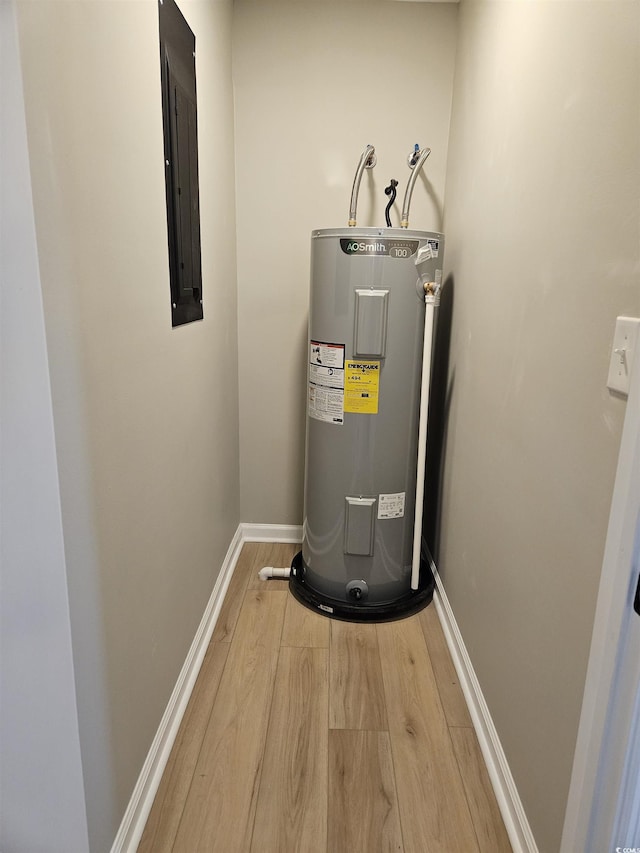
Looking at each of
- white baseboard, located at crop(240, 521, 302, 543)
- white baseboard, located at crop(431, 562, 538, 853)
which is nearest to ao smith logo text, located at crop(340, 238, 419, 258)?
white baseboard, located at crop(431, 562, 538, 853)

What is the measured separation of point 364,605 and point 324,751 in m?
0.67

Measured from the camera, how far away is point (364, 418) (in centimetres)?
193

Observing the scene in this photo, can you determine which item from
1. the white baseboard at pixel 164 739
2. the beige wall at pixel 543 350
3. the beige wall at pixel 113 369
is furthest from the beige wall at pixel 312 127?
the white baseboard at pixel 164 739

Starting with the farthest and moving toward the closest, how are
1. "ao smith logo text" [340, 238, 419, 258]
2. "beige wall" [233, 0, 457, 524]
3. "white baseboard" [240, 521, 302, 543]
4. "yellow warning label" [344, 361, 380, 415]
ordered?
"white baseboard" [240, 521, 302, 543] → "beige wall" [233, 0, 457, 524] → "yellow warning label" [344, 361, 380, 415] → "ao smith logo text" [340, 238, 419, 258]

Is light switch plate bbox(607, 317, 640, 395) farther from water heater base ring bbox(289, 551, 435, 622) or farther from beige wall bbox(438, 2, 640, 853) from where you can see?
water heater base ring bbox(289, 551, 435, 622)

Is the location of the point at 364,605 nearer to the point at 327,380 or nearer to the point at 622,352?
the point at 327,380

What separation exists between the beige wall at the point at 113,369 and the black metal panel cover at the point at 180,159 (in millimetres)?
Result: 53

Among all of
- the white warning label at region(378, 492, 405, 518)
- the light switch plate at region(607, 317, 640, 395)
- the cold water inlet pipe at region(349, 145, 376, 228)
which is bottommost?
the white warning label at region(378, 492, 405, 518)

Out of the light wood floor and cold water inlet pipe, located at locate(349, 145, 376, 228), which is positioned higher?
cold water inlet pipe, located at locate(349, 145, 376, 228)

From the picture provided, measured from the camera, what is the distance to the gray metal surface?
71.6 inches

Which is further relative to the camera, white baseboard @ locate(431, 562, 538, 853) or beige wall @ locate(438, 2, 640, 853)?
white baseboard @ locate(431, 562, 538, 853)

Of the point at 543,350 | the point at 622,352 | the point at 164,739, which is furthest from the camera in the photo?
the point at 164,739

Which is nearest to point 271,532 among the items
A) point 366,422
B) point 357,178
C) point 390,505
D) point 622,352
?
point 390,505

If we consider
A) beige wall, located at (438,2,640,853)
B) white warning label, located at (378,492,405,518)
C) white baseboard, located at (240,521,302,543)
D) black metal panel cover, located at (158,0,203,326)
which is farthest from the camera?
white baseboard, located at (240,521,302,543)
